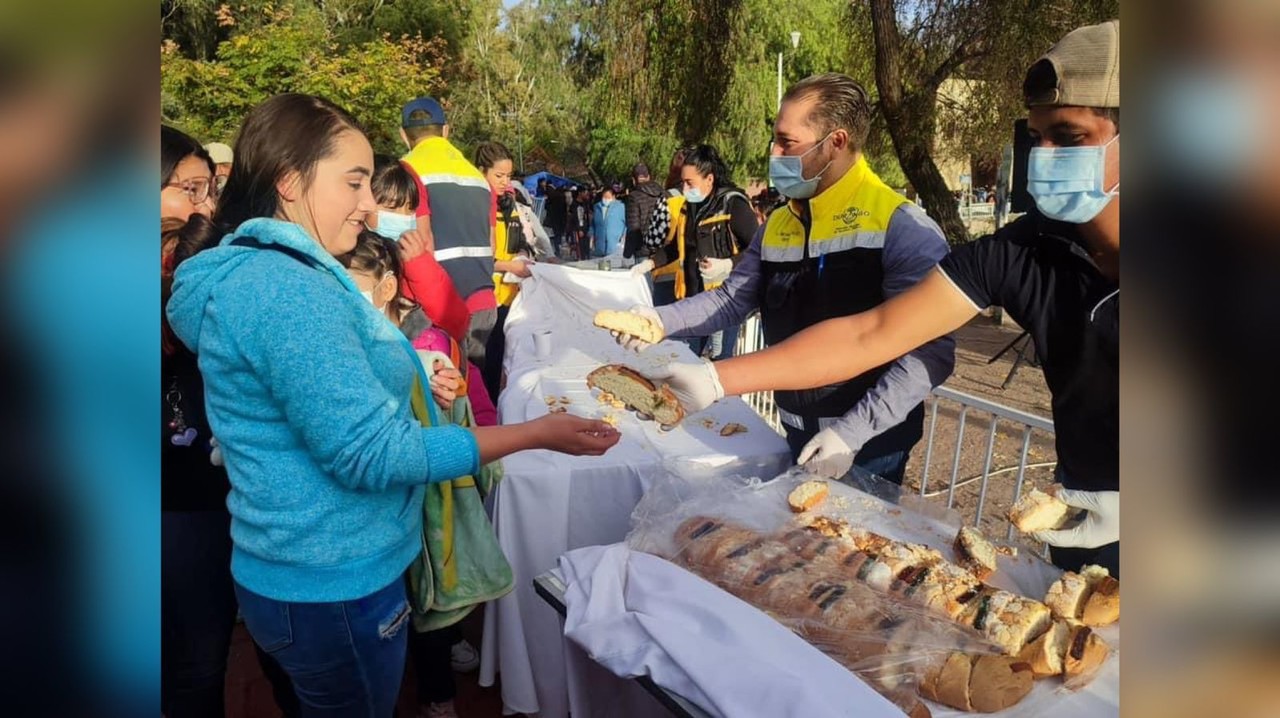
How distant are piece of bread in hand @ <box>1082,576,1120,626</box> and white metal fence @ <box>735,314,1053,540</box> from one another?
968 millimetres

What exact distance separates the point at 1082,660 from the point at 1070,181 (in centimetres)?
89

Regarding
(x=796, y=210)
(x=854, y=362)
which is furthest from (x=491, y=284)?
(x=854, y=362)

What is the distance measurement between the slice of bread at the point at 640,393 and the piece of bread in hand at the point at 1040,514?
94cm

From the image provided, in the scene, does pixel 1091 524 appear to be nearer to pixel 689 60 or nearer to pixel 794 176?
pixel 794 176

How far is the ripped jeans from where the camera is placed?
1.44 m

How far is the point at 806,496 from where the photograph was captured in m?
1.87

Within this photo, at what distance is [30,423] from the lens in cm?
42

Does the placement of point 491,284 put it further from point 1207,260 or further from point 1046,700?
point 1207,260

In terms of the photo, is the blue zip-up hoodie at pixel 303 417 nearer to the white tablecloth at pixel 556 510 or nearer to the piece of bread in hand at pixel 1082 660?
the white tablecloth at pixel 556 510

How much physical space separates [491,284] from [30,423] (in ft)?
13.5

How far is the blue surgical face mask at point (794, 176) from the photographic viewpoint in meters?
2.46

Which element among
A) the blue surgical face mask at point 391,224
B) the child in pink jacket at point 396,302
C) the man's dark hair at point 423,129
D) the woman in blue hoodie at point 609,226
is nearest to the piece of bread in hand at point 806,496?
the child in pink jacket at point 396,302

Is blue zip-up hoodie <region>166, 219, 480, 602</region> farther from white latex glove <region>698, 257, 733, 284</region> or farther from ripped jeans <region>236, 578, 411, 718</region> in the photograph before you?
white latex glove <region>698, 257, 733, 284</region>

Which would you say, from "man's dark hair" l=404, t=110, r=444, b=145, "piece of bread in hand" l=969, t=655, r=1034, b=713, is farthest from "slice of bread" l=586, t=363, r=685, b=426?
"man's dark hair" l=404, t=110, r=444, b=145
